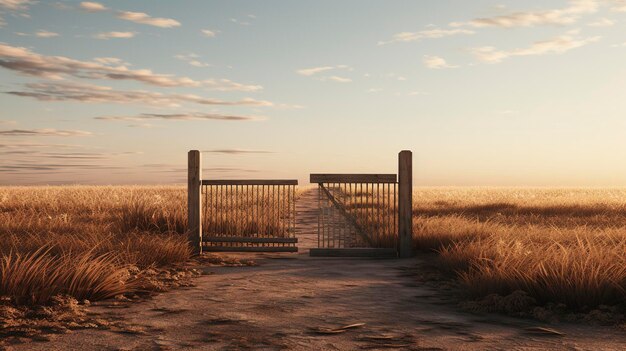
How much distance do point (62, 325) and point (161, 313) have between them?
3.48 feet

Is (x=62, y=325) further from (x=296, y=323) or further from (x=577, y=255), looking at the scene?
(x=577, y=255)

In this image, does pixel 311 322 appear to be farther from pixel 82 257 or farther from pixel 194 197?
pixel 194 197

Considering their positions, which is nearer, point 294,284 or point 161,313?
point 161,313

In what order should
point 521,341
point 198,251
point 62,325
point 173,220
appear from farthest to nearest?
point 173,220 < point 198,251 < point 62,325 < point 521,341

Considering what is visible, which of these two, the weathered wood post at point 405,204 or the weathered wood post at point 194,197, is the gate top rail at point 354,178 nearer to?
the weathered wood post at point 405,204

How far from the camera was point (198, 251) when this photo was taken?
13117mm

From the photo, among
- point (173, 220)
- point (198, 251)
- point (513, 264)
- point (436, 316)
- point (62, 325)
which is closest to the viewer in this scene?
point (62, 325)

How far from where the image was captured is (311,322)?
6348 mm

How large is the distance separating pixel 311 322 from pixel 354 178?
6.78 metres

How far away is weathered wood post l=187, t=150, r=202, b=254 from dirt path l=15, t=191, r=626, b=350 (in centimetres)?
389

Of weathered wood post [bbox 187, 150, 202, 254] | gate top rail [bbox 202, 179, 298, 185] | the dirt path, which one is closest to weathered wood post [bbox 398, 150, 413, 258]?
gate top rail [bbox 202, 179, 298, 185]

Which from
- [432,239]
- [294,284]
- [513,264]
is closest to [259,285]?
[294,284]

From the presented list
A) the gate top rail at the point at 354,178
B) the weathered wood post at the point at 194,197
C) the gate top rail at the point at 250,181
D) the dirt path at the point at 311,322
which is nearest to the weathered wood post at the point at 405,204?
the gate top rail at the point at 354,178

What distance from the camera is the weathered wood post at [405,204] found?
12.6 m
